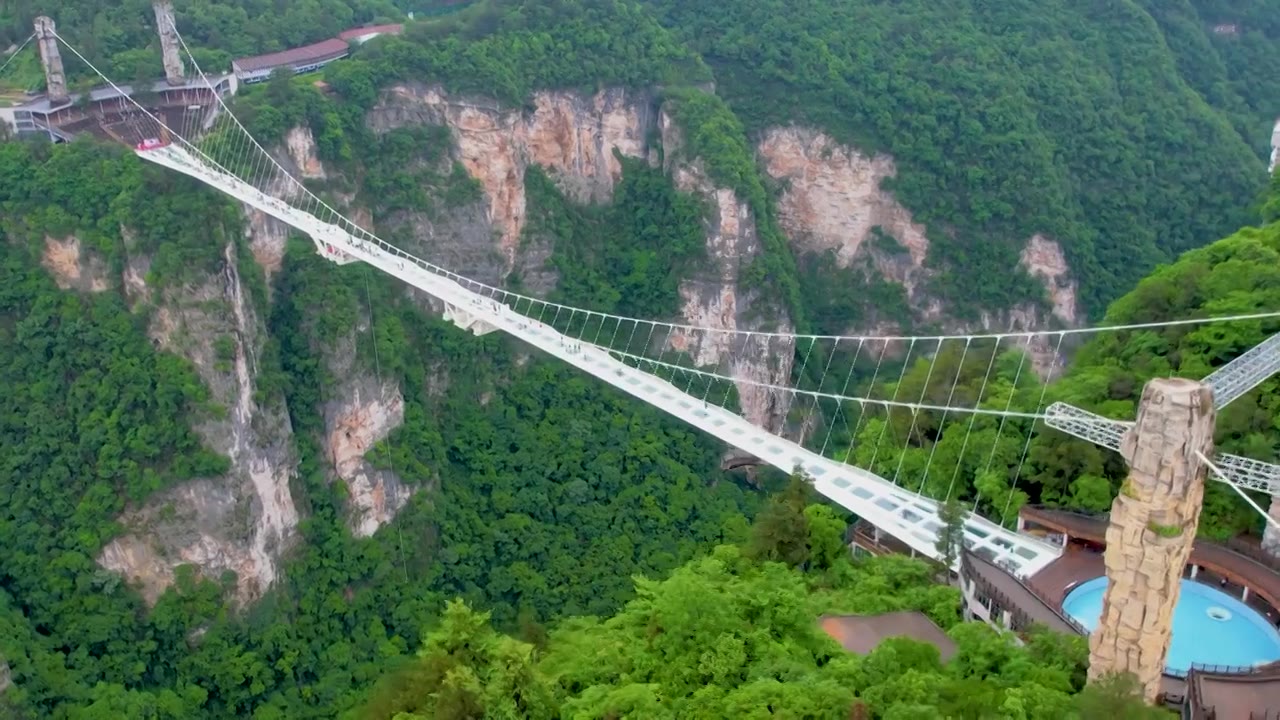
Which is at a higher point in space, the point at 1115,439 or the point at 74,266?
the point at 1115,439

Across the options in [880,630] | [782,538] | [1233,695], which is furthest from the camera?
[782,538]

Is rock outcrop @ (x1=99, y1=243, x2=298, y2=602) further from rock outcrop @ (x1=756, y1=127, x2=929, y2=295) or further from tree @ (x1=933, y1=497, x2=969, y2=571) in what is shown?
rock outcrop @ (x1=756, y1=127, x2=929, y2=295)

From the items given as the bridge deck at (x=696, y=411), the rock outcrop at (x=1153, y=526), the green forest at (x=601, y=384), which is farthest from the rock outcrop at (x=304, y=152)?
the rock outcrop at (x=1153, y=526)

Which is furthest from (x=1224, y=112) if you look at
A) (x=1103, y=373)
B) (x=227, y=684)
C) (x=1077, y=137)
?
(x=227, y=684)

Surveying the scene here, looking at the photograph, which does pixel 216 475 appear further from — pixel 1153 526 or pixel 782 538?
pixel 1153 526

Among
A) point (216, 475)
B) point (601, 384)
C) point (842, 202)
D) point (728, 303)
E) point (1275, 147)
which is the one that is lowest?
point (601, 384)

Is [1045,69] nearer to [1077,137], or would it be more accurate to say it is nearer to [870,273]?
[1077,137]

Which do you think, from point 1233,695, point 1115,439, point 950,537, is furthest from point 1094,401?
point 1233,695

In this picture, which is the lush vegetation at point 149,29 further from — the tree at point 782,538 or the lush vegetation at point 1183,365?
the lush vegetation at point 1183,365
